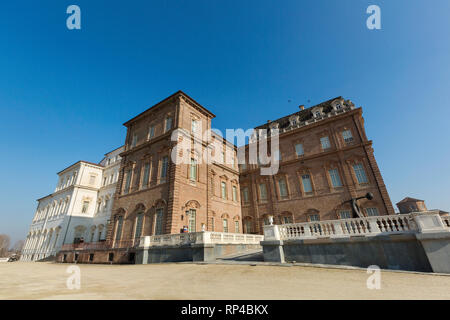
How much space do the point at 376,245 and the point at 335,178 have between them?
15124 millimetres

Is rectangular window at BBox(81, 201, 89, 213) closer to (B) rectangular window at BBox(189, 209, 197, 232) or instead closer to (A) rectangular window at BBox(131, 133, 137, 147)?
(A) rectangular window at BBox(131, 133, 137, 147)

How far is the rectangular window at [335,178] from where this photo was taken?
71.5 ft

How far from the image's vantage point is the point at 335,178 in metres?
22.1

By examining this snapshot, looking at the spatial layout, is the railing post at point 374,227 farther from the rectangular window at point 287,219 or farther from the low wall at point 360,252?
the rectangular window at point 287,219

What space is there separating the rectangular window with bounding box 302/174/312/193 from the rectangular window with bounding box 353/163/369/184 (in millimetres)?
4762

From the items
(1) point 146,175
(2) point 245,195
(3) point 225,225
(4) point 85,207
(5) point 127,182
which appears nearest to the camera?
(1) point 146,175

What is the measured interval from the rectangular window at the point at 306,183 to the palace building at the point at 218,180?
112mm

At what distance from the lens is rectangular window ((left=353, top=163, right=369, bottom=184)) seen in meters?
20.6

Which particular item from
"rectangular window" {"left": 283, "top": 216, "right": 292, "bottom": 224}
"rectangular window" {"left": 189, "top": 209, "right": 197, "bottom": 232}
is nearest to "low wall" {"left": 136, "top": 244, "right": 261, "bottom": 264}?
"rectangular window" {"left": 189, "top": 209, "right": 197, "bottom": 232}

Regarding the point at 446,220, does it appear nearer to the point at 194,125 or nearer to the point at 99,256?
the point at 194,125

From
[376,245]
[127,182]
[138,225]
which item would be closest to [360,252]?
[376,245]
